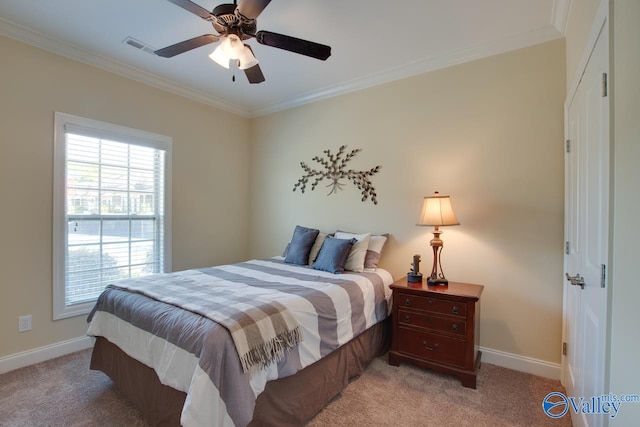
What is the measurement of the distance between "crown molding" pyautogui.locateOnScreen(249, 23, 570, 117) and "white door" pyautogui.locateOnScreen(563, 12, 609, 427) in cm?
78

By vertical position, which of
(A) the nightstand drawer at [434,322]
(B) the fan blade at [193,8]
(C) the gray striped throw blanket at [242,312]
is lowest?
(A) the nightstand drawer at [434,322]

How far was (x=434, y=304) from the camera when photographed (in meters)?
2.40

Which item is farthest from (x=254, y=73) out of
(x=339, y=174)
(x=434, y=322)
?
(x=434, y=322)

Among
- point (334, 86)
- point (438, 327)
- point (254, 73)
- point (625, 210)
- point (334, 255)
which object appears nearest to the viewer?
point (625, 210)

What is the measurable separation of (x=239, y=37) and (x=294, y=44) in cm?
37

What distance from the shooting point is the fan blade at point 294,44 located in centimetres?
186

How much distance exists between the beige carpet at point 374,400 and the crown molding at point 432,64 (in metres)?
2.74

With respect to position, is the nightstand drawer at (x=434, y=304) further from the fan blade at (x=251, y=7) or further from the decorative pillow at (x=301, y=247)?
the fan blade at (x=251, y=7)

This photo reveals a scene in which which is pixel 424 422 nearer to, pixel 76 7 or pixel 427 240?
pixel 427 240

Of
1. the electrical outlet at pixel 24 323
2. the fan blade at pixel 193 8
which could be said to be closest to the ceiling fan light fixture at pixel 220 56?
the fan blade at pixel 193 8

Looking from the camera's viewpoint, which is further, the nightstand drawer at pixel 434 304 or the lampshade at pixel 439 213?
the lampshade at pixel 439 213

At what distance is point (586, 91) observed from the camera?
1624 millimetres

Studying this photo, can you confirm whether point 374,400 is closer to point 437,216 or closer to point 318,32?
point 437,216

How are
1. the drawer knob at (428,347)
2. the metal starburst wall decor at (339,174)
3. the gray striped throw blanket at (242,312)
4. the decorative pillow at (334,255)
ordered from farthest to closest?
1. the metal starburst wall decor at (339,174)
2. the decorative pillow at (334,255)
3. the drawer knob at (428,347)
4. the gray striped throw blanket at (242,312)
